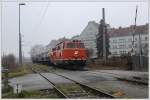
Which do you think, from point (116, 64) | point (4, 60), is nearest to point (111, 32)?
point (116, 64)

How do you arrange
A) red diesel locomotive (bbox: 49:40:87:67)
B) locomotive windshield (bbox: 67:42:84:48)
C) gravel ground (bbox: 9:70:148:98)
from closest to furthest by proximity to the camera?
gravel ground (bbox: 9:70:148:98), red diesel locomotive (bbox: 49:40:87:67), locomotive windshield (bbox: 67:42:84:48)

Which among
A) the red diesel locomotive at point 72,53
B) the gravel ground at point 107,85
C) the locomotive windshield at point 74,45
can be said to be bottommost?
the gravel ground at point 107,85

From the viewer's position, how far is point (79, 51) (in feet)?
107

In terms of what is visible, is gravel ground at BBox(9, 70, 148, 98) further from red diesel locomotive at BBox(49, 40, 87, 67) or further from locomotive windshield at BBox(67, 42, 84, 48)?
locomotive windshield at BBox(67, 42, 84, 48)

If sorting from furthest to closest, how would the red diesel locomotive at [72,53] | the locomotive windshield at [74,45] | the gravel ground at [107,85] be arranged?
the locomotive windshield at [74,45] < the red diesel locomotive at [72,53] < the gravel ground at [107,85]

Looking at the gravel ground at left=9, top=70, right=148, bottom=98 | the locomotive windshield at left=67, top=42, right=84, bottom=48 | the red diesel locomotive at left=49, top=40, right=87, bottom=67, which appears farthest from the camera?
the locomotive windshield at left=67, top=42, right=84, bottom=48

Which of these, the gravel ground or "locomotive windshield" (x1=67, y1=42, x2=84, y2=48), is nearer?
the gravel ground

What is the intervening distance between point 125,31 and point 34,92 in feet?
292

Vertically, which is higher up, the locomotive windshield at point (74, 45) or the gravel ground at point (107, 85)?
the locomotive windshield at point (74, 45)

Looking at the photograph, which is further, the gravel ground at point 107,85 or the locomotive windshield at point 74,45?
the locomotive windshield at point 74,45

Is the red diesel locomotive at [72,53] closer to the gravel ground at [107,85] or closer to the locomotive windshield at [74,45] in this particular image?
the locomotive windshield at [74,45]

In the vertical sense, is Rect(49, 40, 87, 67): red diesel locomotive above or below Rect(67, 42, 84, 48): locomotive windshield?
below

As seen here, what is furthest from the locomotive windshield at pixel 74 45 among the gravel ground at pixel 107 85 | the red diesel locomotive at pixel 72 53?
the gravel ground at pixel 107 85

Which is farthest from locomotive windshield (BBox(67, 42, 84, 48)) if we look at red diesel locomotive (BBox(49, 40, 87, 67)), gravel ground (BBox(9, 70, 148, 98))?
gravel ground (BBox(9, 70, 148, 98))
